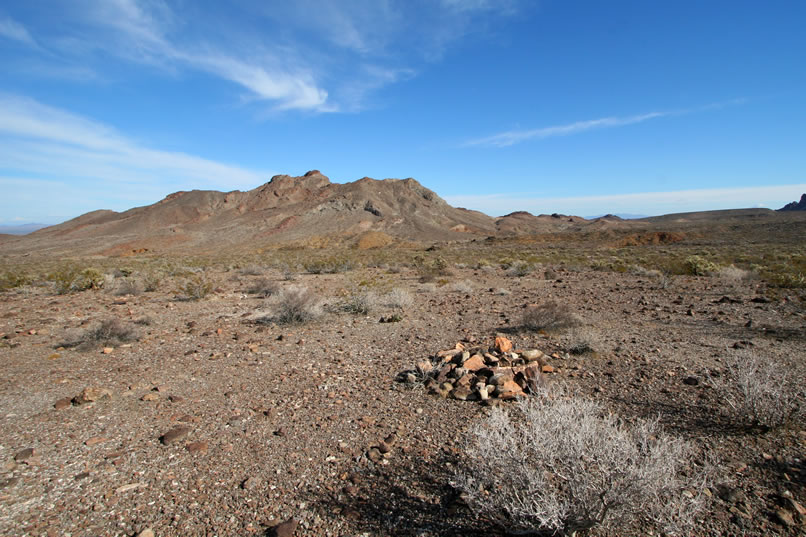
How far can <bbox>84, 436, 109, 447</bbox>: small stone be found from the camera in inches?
157

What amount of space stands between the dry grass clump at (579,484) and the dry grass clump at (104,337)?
7390 millimetres

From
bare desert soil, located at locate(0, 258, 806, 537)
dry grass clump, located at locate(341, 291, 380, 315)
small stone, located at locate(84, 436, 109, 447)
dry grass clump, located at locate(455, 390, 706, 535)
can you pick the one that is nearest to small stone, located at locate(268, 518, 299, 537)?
bare desert soil, located at locate(0, 258, 806, 537)

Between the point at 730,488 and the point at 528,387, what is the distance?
212 centimetres

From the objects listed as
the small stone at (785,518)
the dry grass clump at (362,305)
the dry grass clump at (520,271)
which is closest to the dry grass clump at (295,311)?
the dry grass clump at (362,305)

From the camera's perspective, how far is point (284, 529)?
9.20ft

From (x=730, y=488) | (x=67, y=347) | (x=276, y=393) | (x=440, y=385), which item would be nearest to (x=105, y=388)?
(x=276, y=393)

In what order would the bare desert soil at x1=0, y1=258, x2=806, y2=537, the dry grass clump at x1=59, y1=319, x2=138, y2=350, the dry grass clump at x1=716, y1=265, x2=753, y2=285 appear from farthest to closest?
the dry grass clump at x1=716, y1=265, x2=753, y2=285, the dry grass clump at x1=59, y1=319, x2=138, y2=350, the bare desert soil at x1=0, y1=258, x2=806, y2=537

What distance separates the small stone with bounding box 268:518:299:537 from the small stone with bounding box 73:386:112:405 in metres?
3.65

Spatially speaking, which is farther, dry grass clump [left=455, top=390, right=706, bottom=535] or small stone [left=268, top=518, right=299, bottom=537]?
small stone [left=268, top=518, right=299, bottom=537]

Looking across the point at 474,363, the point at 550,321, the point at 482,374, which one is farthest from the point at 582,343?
the point at 482,374

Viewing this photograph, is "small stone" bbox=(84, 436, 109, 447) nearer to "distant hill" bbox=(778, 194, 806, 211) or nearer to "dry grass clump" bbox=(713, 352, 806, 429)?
"dry grass clump" bbox=(713, 352, 806, 429)

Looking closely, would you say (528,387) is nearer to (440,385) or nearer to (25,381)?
(440,385)

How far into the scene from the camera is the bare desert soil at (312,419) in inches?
117

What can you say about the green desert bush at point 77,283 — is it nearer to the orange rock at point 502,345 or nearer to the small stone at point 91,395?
the small stone at point 91,395
